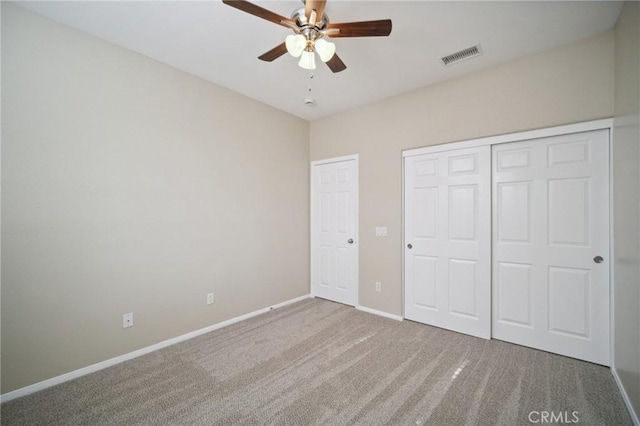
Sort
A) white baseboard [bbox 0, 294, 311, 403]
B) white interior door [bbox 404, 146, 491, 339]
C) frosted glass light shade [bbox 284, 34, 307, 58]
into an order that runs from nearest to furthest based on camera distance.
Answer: frosted glass light shade [bbox 284, 34, 307, 58], white baseboard [bbox 0, 294, 311, 403], white interior door [bbox 404, 146, 491, 339]

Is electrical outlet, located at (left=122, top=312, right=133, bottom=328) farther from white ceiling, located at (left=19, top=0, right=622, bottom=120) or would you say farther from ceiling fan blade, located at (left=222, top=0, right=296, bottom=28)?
ceiling fan blade, located at (left=222, top=0, right=296, bottom=28)

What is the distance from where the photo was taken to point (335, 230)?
13.3ft

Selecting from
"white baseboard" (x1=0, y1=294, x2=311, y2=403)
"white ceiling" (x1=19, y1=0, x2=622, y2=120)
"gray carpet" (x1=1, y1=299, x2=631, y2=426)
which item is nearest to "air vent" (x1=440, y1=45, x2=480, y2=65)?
"white ceiling" (x1=19, y1=0, x2=622, y2=120)

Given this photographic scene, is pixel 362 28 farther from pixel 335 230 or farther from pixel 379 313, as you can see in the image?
pixel 379 313

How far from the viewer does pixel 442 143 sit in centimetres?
307

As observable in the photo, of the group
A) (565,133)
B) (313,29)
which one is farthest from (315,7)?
(565,133)

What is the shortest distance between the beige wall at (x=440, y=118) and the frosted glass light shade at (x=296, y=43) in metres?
1.89

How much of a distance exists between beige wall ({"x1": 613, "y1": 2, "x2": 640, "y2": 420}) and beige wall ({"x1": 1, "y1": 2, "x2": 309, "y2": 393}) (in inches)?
134

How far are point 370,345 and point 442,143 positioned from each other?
2.34 meters

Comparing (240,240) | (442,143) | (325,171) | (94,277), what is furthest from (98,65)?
(442,143)

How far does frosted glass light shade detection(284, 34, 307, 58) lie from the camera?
182 centimetres

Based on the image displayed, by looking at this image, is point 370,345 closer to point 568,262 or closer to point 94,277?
point 568,262

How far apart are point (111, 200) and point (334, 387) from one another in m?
2.45

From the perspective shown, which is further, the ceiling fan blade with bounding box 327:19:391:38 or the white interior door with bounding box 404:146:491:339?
the white interior door with bounding box 404:146:491:339
